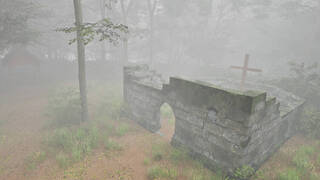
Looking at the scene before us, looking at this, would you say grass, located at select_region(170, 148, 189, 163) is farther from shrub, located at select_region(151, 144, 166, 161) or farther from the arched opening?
the arched opening

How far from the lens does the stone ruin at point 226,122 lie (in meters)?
5.31

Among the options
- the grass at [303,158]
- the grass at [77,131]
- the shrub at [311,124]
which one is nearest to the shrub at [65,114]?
the grass at [77,131]

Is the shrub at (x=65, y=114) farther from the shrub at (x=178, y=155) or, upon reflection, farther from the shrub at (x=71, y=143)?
the shrub at (x=178, y=155)

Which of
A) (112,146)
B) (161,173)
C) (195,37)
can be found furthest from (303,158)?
(195,37)

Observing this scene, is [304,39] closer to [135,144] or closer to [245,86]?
[245,86]

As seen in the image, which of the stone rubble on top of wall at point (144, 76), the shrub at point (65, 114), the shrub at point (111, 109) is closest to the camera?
the shrub at point (65, 114)

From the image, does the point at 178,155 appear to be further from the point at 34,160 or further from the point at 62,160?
the point at 34,160

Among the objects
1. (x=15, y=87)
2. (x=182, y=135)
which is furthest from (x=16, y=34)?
(x=182, y=135)

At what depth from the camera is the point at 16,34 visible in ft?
42.2

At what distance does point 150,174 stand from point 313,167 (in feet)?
17.5

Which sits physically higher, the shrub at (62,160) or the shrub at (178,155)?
the shrub at (178,155)

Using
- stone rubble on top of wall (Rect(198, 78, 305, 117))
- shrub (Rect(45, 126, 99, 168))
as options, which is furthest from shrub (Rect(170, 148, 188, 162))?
stone rubble on top of wall (Rect(198, 78, 305, 117))

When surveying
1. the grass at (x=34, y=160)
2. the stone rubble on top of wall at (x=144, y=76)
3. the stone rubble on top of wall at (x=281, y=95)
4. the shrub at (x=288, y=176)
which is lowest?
the grass at (x=34, y=160)

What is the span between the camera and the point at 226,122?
559cm
